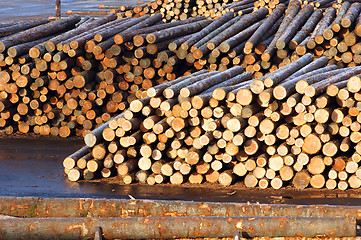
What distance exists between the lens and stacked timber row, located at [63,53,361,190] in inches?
348

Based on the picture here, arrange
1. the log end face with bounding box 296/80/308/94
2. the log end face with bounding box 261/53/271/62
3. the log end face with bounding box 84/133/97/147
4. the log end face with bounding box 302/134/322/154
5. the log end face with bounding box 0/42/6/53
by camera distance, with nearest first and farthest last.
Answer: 1. the log end face with bounding box 302/134/322/154
2. the log end face with bounding box 296/80/308/94
3. the log end face with bounding box 84/133/97/147
4. the log end face with bounding box 0/42/6/53
5. the log end face with bounding box 261/53/271/62

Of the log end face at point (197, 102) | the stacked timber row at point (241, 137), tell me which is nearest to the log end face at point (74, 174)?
the stacked timber row at point (241, 137)

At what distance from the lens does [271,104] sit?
9031 mm

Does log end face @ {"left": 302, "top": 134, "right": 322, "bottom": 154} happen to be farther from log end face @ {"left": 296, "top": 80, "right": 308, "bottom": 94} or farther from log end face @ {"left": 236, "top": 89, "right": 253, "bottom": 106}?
log end face @ {"left": 236, "top": 89, "right": 253, "bottom": 106}

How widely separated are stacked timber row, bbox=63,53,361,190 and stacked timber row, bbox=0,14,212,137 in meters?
2.48

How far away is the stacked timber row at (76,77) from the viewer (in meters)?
12.1

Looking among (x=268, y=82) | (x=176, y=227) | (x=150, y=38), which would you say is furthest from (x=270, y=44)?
(x=176, y=227)

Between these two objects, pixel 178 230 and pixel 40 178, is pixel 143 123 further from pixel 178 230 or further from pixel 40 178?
pixel 178 230

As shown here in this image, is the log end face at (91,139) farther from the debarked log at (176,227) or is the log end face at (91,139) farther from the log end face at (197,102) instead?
the debarked log at (176,227)

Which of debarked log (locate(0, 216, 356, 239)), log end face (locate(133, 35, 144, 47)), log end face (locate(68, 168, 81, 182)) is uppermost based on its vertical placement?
log end face (locate(133, 35, 144, 47))

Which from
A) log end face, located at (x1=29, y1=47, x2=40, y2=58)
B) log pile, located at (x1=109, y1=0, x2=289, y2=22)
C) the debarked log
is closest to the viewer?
the debarked log

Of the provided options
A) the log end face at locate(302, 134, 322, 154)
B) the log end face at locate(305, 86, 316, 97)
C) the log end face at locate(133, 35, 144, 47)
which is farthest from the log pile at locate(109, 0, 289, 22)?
the log end face at locate(302, 134, 322, 154)

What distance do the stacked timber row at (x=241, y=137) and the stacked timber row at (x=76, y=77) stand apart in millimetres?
2482

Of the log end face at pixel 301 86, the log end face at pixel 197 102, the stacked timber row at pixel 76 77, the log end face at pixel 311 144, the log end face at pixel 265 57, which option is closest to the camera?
the log end face at pixel 311 144
